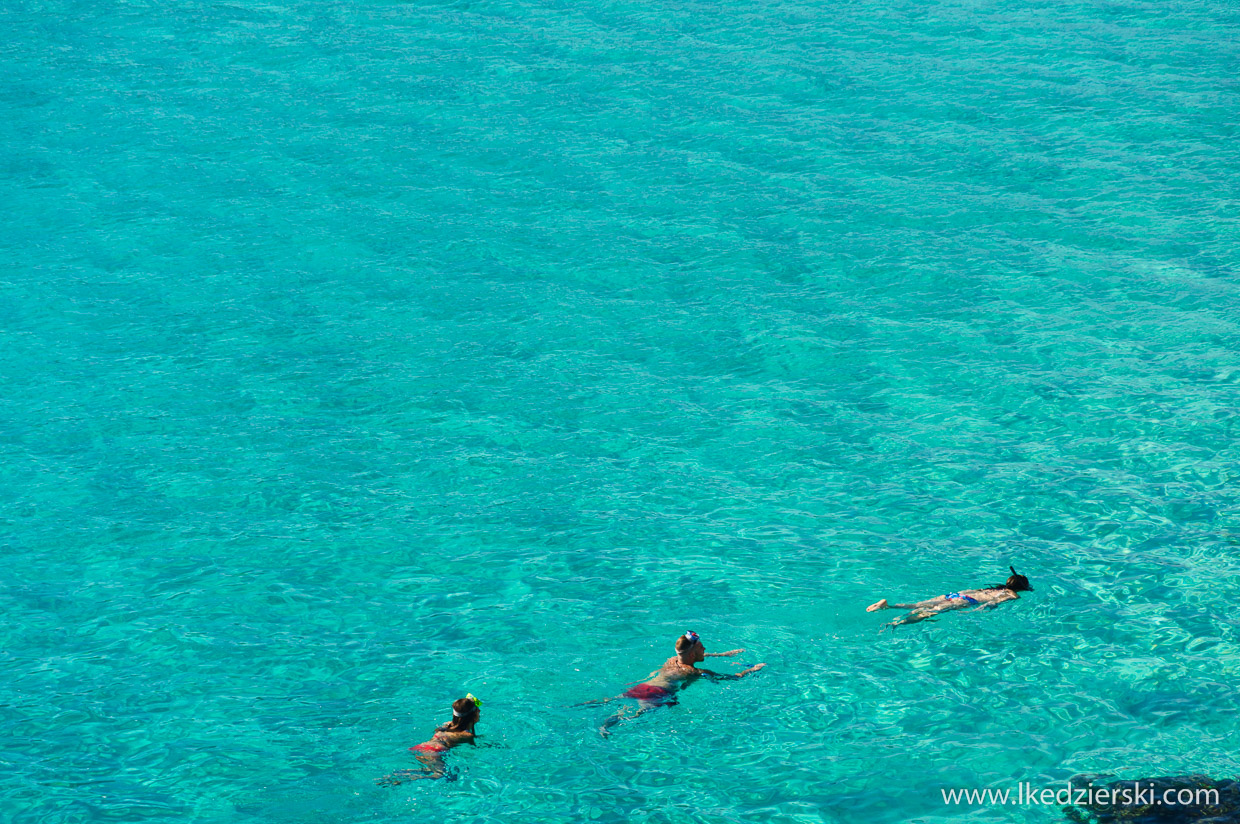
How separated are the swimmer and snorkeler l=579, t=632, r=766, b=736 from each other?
90 cm

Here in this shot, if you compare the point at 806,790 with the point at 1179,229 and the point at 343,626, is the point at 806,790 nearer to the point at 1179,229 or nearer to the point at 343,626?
the point at 343,626

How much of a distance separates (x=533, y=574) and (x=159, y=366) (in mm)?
5818

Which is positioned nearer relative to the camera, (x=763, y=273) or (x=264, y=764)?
(x=264, y=764)

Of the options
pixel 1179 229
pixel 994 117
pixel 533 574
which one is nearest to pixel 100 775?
pixel 533 574

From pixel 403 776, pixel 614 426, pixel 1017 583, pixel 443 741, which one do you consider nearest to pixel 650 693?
pixel 443 741

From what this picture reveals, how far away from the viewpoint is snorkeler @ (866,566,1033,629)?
798 cm

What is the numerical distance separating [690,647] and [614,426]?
3.75 m

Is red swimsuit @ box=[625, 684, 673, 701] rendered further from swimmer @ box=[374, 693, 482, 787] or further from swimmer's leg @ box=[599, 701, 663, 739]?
swimmer @ box=[374, 693, 482, 787]

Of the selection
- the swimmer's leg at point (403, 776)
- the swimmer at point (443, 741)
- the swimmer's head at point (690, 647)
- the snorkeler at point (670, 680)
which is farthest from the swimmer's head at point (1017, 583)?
the swimmer's leg at point (403, 776)

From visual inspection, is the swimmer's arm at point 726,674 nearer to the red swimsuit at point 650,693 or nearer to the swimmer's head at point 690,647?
the swimmer's head at point 690,647

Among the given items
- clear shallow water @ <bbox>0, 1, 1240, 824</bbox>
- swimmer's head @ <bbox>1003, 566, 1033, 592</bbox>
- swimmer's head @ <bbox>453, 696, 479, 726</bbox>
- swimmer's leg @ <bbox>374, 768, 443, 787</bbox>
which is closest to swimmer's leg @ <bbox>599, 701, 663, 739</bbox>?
clear shallow water @ <bbox>0, 1, 1240, 824</bbox>

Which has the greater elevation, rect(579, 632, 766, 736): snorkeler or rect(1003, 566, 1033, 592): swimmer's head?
rect(1003, 566, 1033, 592): swimmer's head

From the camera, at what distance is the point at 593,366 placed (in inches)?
468

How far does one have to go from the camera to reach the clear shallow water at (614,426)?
7.17m
